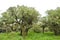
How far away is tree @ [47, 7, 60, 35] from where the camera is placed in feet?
194

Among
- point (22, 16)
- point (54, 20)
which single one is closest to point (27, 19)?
point (22, 16)

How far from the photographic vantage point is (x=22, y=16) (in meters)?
60.2

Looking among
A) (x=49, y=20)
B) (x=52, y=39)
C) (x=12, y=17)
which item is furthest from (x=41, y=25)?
(x=52, y=39)

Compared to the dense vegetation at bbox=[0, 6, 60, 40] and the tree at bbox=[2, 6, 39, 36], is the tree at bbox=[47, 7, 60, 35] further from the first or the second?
the tree at bbox=[2, 6, 39, 36]

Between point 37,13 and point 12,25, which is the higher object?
point 37,13

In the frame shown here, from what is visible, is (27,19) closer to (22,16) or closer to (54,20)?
(22,16)

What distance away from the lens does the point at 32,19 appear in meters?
60.2

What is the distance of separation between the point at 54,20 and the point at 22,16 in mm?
10357

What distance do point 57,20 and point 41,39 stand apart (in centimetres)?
1240

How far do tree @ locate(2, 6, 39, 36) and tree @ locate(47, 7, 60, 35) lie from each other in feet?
15.4

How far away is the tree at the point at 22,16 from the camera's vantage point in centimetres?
5966

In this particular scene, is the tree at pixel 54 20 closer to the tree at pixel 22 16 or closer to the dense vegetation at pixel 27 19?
the dense vegetation at pixel 27 19

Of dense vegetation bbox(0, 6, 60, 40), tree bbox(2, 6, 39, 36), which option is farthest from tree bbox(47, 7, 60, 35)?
tree bbox(2, 6, 39, 36)

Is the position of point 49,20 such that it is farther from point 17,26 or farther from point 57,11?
point 17,26
